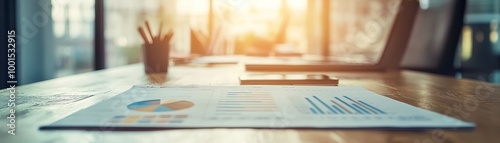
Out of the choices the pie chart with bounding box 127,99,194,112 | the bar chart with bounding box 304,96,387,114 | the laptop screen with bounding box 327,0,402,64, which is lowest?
the pie chart with bounding box 127,99,194,112

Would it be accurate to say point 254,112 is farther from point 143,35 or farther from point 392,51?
point 392,51

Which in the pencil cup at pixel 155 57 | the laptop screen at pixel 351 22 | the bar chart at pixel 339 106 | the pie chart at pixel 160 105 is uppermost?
the laptop screen at pixel 351 22

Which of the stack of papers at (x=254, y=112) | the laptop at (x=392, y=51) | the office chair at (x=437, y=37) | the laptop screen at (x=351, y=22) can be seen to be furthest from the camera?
the laptop screen at (x=351, y=22)

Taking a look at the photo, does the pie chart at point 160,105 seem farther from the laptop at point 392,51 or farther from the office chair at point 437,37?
the office chair at point 437,37

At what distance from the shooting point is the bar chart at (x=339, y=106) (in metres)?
0.48

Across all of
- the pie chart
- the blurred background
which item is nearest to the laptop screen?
the blurred background

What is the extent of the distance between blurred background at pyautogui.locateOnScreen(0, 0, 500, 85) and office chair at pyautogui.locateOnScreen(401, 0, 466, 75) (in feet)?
0.17

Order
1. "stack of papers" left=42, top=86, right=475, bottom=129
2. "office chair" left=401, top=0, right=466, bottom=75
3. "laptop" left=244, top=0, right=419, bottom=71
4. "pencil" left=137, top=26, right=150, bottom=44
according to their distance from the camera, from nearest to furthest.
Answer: "stack of papers" left=42, top=86, right=475, bottom=129 < "pencil" left=137, top=26, right=150, bottom=44 < "laptop" left=244, top=0, right=419, bottom=71 < "office chair" left=401, top=0, right=466, bottom=75

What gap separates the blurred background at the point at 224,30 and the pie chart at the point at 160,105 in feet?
3.92

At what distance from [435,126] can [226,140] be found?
22cm

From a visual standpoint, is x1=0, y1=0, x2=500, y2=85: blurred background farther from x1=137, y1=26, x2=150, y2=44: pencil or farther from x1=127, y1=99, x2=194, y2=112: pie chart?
x1=127, y1=99, x2=194, y2=112: pie chart

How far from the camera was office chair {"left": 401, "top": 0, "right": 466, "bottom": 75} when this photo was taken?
7.27 feet

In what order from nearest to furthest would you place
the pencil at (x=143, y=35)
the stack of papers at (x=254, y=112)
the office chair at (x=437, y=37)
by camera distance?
the stack of papers at (x=254, y=112) → the pencil at (x=143, y=35) → the office chair at (x=437, y=37)

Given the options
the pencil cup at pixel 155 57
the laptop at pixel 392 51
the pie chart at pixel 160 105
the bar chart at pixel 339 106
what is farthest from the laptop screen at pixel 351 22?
the pie chart at pixel 160 105
